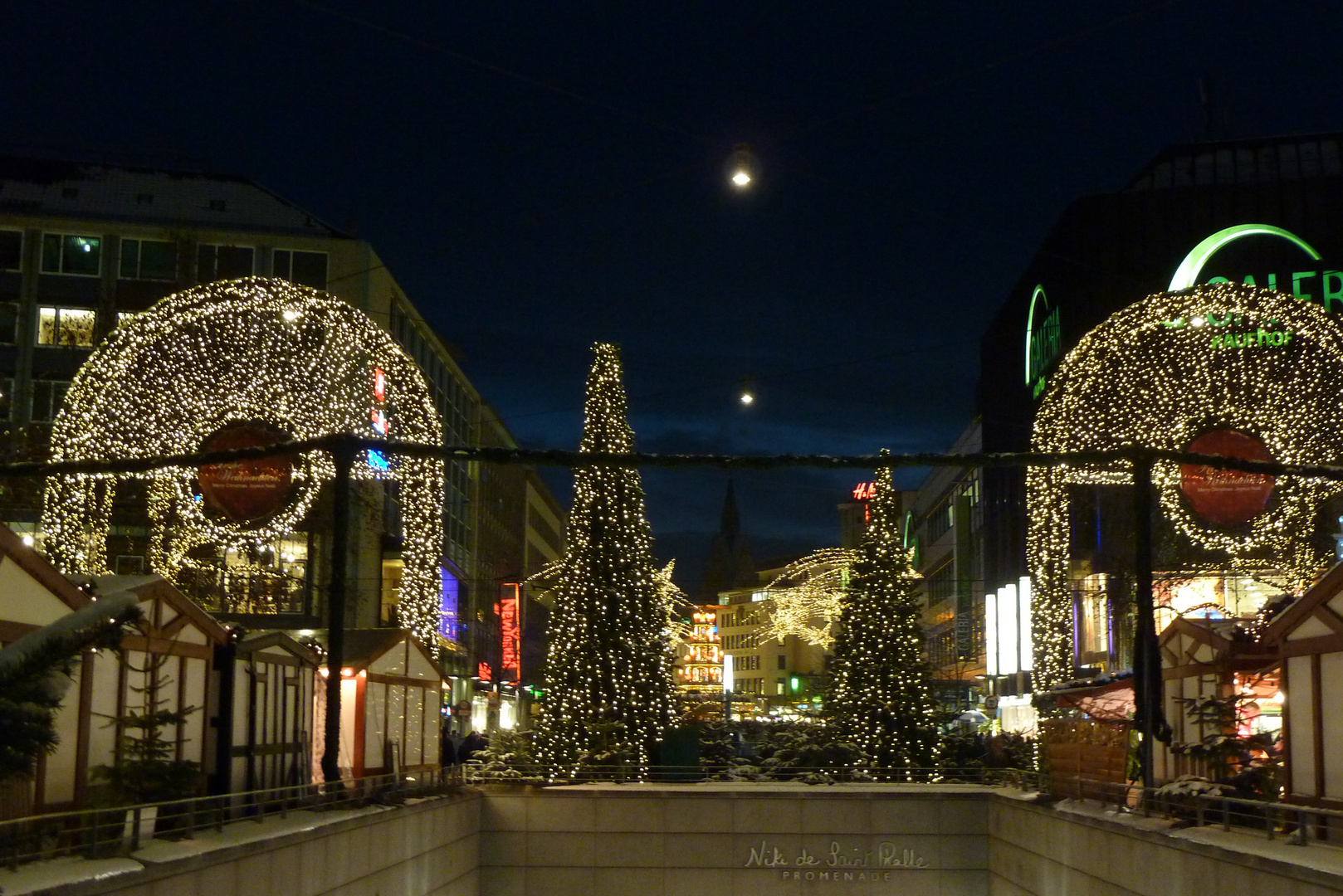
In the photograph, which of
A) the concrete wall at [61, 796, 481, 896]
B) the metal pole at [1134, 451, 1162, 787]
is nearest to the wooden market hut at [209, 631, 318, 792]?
the concrete wall at [61, 796, 481, 896]

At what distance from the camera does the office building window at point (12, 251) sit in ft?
187

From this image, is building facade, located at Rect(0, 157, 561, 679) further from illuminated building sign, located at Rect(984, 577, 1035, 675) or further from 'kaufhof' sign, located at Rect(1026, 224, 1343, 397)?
'kaufhof' sign, located at Rect(1026, 224, 1343, 397)

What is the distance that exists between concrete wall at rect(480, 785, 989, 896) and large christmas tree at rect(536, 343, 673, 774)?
9327 millimetres

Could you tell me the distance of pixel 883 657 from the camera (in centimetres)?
4028

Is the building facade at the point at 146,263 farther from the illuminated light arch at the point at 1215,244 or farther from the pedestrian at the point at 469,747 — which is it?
the illuminated light arch at the point at 1215,244

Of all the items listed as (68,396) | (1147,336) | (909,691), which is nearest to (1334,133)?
(909,691)

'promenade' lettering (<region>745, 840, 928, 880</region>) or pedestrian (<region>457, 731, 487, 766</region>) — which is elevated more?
pedestrian (<region>457, 731, 487, 766</region>)

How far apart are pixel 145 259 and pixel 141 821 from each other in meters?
47.4

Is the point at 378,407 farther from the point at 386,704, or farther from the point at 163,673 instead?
the point at 163,673

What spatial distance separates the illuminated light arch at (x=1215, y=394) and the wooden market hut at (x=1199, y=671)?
196 cm

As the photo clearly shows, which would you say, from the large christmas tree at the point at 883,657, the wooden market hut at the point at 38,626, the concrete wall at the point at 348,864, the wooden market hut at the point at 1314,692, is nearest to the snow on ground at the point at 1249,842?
the wooden market hut at the point at 1314,692

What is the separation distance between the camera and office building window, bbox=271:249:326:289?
5925 centimetres

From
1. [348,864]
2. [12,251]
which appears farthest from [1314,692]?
[12,251]

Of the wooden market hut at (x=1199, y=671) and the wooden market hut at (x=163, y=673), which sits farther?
the wooden market hut at (x=1199, y=671)
